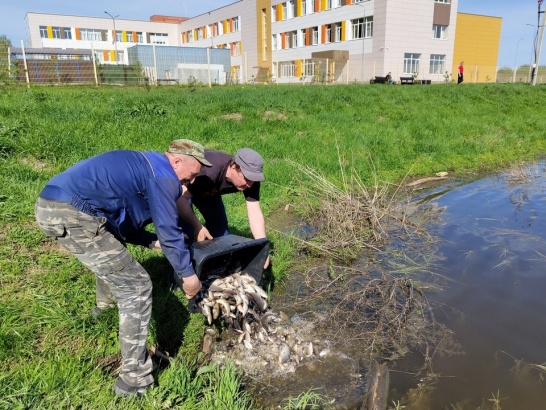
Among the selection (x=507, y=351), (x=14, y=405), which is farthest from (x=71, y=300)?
(x=507, y=351)

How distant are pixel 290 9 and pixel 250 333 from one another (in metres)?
47.3

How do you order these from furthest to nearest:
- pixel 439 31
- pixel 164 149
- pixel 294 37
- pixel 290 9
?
pixel 294 37
pixel 290 9
pixel 439 31
pixel 164 149

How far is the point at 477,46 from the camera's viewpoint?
43562 millimetres

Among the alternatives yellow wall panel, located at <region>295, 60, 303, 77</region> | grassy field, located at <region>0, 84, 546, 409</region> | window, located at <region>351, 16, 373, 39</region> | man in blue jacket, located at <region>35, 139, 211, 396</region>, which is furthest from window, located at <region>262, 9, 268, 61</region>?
man in blue jacket, located at <region>35, 139, 211, 396</region>

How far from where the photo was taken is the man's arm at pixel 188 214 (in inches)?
138

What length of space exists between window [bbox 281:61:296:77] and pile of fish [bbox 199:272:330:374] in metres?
44.0

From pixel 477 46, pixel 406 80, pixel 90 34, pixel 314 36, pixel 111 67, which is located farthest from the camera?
pixel 90 34

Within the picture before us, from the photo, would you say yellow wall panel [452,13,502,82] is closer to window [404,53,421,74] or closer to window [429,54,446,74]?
window [429,54,446,74]

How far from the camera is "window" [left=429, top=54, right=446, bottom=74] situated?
38938mm

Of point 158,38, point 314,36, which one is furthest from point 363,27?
point 158,38

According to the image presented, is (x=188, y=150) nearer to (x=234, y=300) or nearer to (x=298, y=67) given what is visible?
(x=234, y=300)

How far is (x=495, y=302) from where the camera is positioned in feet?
14.1

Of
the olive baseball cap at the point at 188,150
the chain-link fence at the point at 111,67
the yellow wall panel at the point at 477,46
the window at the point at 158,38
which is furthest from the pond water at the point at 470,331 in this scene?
the window at the point at 158,38

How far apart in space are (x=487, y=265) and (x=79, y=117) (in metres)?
7.94
